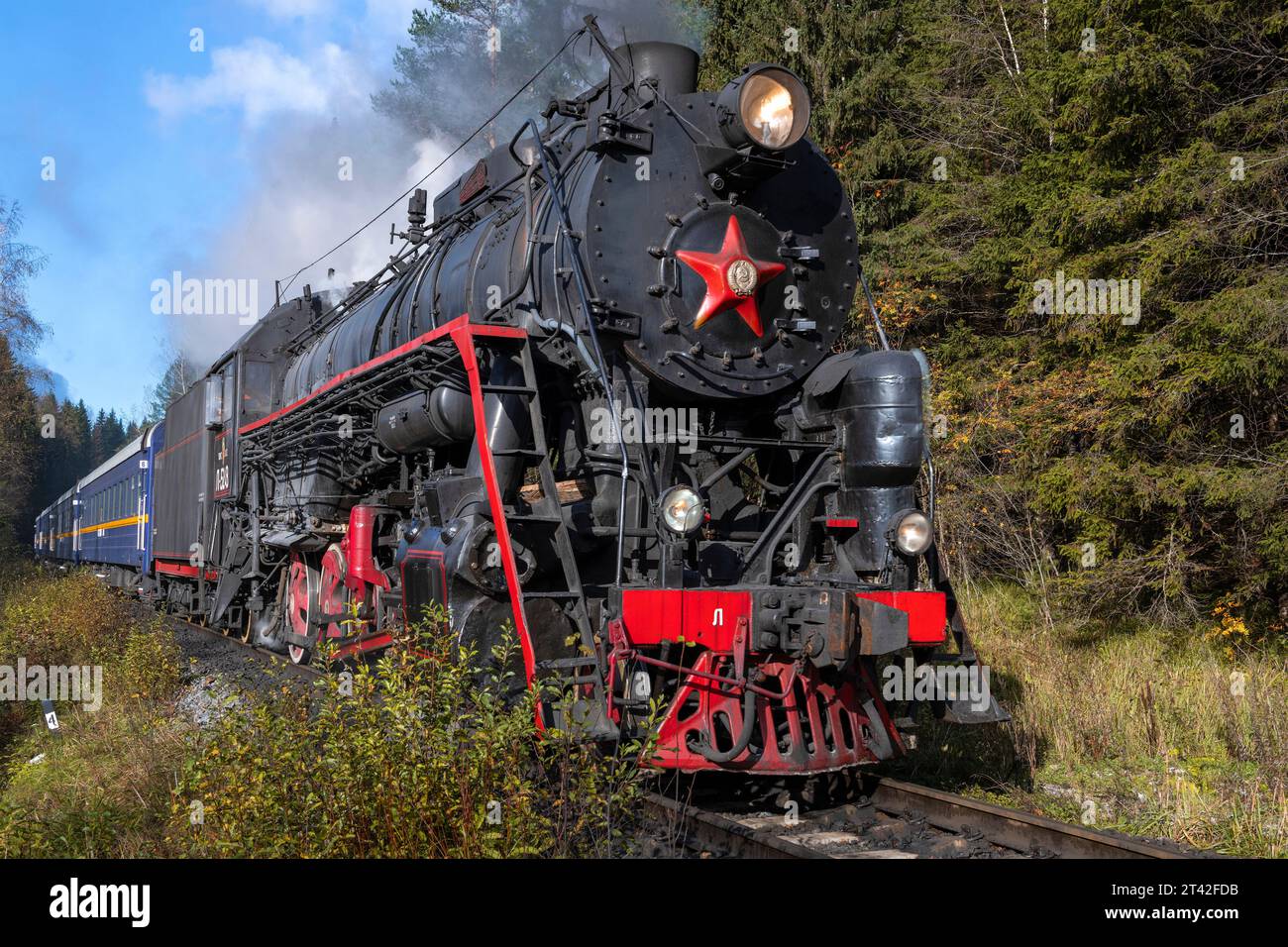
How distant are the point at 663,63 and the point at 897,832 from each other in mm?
4465

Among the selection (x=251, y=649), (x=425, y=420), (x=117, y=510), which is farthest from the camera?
(x=117, y=510)

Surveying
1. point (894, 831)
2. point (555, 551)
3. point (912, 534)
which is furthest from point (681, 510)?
point (894, 831)

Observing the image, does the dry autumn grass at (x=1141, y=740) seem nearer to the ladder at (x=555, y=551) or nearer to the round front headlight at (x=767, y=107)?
the ladder at (x=555, y=551)

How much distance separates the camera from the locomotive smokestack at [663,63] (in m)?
5.85

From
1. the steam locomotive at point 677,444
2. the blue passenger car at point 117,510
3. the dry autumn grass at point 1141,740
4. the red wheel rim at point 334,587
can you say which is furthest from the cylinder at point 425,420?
the blue passenger car at point 117,510

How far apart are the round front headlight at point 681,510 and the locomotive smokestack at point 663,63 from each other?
257 centimetres

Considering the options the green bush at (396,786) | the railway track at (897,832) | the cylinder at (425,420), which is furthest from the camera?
the cylinder at (425,420)

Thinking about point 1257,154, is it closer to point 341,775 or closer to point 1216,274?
point 1216,274

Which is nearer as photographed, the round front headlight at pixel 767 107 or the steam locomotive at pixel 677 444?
the steam locomotive at pixel 677 444

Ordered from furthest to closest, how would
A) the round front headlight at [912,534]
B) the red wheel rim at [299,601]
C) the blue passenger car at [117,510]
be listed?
the blue passenger car at [117,510]
the red wheel rim at [299,601]
the round front headlight at [912,534]

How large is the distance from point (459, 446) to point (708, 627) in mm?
2532

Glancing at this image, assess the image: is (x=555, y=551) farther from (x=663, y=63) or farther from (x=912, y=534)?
(x=663, y=63)

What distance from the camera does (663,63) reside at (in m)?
5.87

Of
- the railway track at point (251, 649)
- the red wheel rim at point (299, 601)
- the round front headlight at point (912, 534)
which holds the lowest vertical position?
the railway track at point (251, 649)
